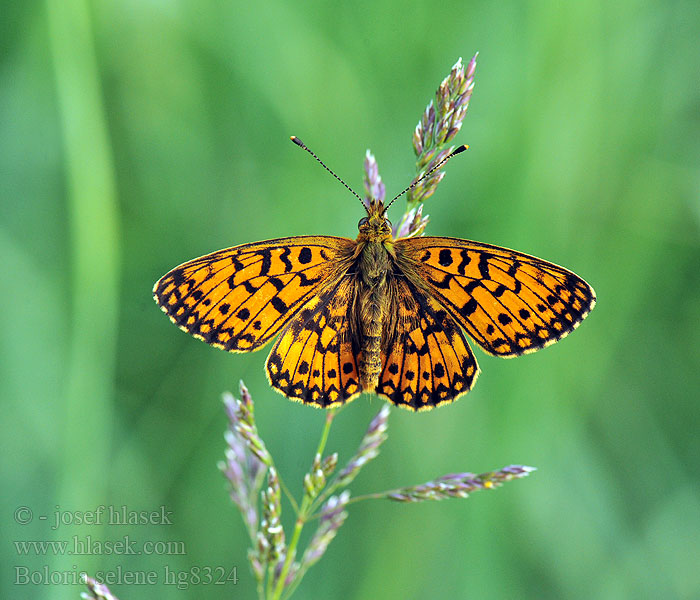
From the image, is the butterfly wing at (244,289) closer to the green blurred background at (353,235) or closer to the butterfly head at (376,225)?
the butterfly head at (376,225)

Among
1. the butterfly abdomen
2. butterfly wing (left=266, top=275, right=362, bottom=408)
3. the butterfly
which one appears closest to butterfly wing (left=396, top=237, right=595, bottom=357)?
the butterfly

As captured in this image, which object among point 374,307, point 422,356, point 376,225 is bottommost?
point 422,356

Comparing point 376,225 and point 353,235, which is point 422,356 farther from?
point 353,235

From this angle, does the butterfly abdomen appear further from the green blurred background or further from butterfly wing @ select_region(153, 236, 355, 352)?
the green blurred background

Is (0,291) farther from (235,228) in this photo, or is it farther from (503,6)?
(503,6)

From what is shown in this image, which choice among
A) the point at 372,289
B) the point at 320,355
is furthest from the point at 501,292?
the point at 320,355

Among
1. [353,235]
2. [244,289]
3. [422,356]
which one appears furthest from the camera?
[353,235]

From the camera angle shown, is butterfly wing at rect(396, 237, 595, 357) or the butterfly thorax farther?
the butterfly thorax

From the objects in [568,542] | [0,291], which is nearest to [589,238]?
[568,542]
